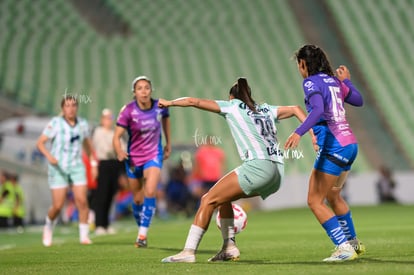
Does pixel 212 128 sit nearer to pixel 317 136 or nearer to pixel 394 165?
pixel 394 165

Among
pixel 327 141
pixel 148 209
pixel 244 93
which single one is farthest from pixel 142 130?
pixel 327 141

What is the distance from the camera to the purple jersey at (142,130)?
11031mm

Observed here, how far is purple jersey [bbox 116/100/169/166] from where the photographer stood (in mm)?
11031

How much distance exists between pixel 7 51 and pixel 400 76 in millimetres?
13361

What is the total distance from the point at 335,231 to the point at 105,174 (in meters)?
8.28

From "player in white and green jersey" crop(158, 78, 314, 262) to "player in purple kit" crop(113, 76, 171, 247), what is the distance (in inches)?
121

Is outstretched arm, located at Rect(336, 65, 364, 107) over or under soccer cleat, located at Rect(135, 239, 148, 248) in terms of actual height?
over

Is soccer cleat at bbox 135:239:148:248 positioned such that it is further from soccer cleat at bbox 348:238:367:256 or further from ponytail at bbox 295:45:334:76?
ponytail at bbox 295:45:334:76

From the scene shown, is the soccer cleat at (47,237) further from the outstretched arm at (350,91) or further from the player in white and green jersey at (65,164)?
the outstretched arm at (350,91)

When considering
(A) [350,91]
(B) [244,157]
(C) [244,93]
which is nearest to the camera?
(B) [244,157]

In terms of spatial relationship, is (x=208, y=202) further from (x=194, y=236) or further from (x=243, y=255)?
(x=243, y=255)

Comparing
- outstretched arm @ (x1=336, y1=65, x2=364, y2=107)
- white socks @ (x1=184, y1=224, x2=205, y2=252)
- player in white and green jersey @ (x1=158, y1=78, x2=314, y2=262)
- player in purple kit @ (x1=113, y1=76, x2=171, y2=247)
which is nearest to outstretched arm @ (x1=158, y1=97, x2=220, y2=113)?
player in white and green jersey @ (x1=158, y1=78, x2=314, y2=262)

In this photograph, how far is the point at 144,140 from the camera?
1111 centimetres

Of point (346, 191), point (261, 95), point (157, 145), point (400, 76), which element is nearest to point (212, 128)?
point (261, 95)
